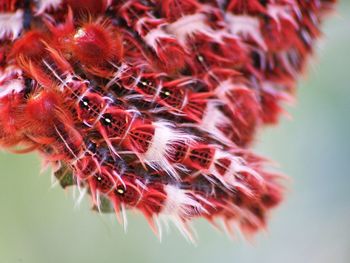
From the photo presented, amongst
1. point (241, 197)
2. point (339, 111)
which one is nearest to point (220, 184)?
point (241, 197)

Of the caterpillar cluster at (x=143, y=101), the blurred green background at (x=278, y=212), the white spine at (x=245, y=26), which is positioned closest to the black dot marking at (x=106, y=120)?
the caterpillar cluster at (x=143, y=101)

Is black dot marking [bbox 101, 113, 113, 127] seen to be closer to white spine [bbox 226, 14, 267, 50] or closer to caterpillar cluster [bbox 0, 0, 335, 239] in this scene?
caterpillar cluster [bbox 0, 0, 335, 239]

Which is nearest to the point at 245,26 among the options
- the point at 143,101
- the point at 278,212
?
the point at 143,101

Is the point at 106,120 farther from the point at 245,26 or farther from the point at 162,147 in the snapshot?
the point at 245,26

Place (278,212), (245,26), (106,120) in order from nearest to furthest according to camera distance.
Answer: (106,120) → (245,26) → (278,212)

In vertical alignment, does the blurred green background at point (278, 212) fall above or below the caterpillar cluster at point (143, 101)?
below

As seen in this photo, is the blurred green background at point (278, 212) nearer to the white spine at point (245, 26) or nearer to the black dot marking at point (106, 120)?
the white spine at point (245, 26)
